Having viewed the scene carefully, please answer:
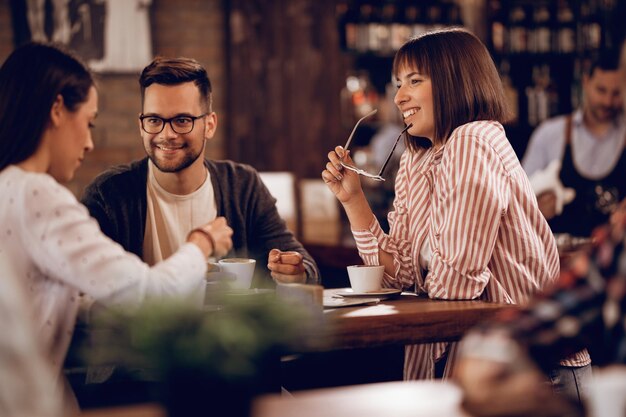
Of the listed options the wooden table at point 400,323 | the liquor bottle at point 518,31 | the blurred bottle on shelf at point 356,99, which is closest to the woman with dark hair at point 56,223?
the wooden table at point 400,323

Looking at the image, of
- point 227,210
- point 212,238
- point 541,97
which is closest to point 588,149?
point 541,97

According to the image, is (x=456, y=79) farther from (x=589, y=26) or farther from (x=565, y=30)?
(x=589, y=26)

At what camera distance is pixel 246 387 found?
1160 mm

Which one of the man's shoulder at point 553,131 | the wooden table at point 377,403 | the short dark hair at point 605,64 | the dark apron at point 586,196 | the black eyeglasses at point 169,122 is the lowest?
the dark apron at point 586,196

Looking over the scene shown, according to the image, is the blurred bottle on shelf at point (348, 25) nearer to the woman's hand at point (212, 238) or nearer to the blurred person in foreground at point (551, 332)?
the woman's hand at point (212, 238)

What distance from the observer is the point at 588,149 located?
15.7 ft

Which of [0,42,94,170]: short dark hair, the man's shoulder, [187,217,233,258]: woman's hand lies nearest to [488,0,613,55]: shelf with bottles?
the man's shoulder

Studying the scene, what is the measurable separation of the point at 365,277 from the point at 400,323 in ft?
1.08

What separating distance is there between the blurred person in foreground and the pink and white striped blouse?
92cm

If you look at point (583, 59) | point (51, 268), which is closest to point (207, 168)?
point (51, 268)

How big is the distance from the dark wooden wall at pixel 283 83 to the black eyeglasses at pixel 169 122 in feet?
10.8

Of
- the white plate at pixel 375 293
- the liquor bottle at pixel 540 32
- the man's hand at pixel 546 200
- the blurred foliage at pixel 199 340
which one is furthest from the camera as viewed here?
the liquor bottle at pixel 540 32

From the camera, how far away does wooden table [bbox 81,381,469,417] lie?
127 centimetres

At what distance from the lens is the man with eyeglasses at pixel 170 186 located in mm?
2643
